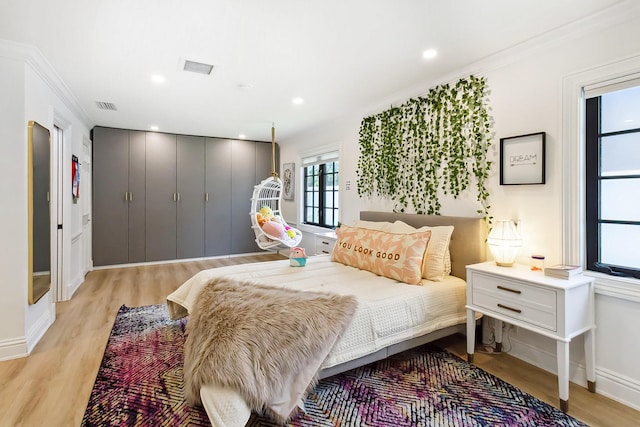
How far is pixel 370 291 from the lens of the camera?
2295 mm

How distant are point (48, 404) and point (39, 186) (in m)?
1.78

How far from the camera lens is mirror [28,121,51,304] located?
8.59 feet

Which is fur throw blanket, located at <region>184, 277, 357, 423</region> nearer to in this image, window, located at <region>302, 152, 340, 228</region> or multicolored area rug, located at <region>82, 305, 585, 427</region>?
multicolored area rug, located at <region>82, 305, 585, 427</region>

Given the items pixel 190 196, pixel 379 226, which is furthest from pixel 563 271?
pixel 190 196

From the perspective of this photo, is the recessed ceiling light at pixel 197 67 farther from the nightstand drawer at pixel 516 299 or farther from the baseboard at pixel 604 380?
the baseboard at pixel 604 380

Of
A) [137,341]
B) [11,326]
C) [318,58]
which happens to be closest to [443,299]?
[318,58]

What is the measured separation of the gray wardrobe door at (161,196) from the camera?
18.8 feet

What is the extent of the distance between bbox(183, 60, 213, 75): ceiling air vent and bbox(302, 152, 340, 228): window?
229cm

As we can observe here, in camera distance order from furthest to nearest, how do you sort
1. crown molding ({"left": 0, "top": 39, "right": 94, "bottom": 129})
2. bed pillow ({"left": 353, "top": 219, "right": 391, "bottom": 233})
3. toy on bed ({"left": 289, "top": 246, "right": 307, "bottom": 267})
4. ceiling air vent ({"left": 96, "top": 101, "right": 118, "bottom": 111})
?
ceiling air vent ({"left": 96, "top": 101, "right": 118, "bottom": 111}), bed pillow ({"left": 353, "top": 219, "right": 391, "bottom": 233}), toy on bed ({"left": 289, "top": 246, "right": 307, "bottom": 267}), crown molding ({"left": 0, "top": 39, "right": 94, "bottom": 129})

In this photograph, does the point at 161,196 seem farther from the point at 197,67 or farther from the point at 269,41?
the point at 269,41

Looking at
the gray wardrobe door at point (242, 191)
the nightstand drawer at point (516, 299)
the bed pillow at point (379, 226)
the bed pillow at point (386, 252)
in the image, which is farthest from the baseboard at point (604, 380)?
the gray wardrobe door at point (242, 191)

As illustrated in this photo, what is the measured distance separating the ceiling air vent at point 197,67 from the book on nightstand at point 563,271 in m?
3.00

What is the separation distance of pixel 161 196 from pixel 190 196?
478 mm

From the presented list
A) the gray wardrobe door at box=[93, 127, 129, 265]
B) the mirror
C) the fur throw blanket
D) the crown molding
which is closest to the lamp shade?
the fur throw blanket
